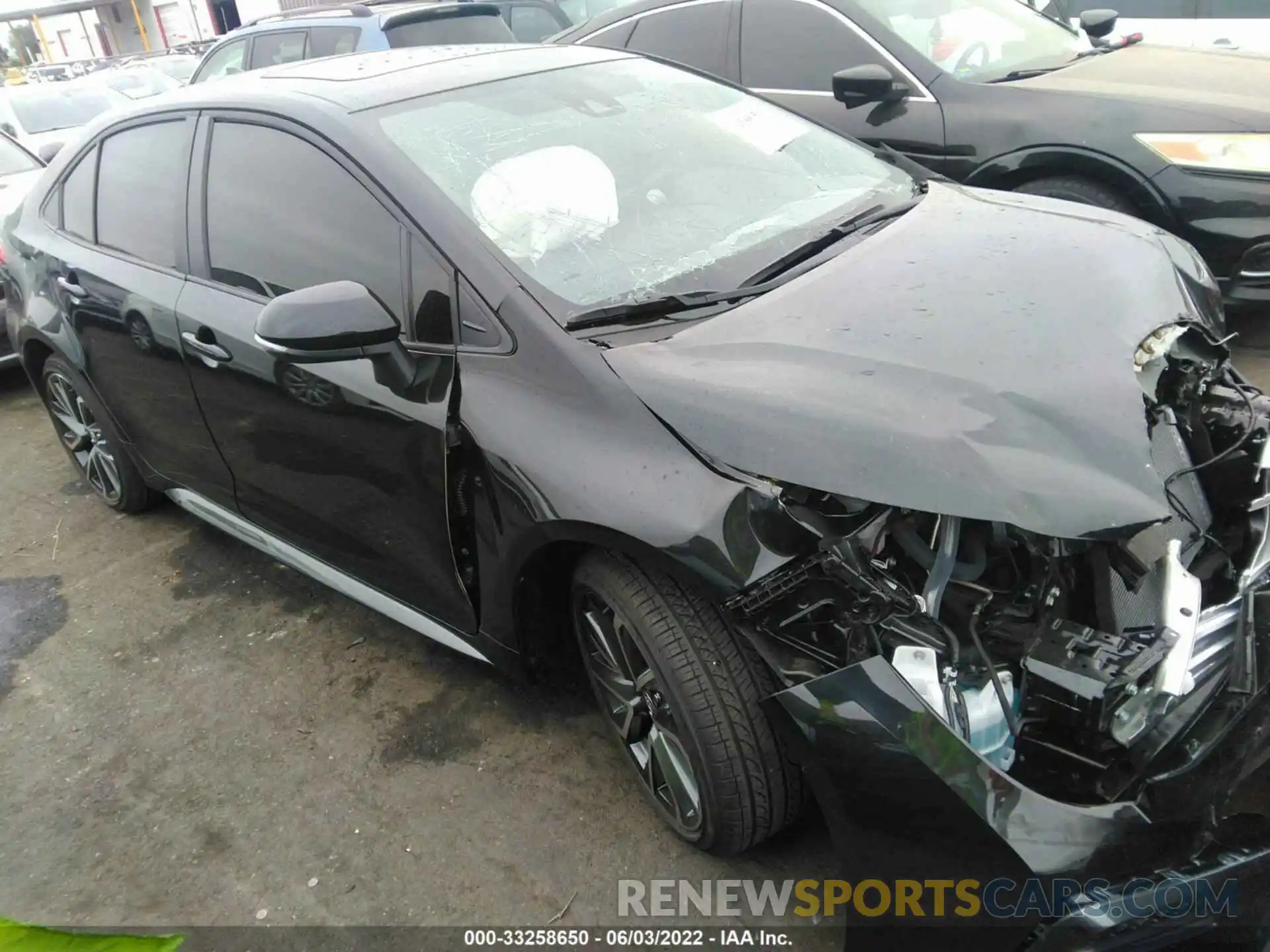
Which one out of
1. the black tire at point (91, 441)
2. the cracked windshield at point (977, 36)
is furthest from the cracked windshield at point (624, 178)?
the black tire at point (91, 441)

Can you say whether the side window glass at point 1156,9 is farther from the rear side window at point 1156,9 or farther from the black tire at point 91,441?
the black tire at point 91,441

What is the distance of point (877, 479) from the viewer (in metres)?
1.66

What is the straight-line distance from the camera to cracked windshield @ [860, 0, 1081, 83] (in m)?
4.48

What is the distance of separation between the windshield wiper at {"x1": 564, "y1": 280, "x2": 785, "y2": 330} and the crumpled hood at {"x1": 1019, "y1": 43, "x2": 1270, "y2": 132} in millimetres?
2611

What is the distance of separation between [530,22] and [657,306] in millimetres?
7497

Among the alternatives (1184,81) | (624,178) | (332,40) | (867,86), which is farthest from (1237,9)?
(624,178)

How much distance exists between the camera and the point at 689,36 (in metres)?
5.11

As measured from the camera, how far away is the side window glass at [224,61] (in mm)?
7918

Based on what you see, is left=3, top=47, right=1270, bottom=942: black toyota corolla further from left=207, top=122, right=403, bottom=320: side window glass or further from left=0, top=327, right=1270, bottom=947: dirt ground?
left=0, top=327, right=1270, bottom=947: dirt ground

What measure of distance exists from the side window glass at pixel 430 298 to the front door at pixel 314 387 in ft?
0.04

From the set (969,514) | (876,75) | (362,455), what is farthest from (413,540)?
(876,75)

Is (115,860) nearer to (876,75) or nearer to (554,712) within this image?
(554,712)

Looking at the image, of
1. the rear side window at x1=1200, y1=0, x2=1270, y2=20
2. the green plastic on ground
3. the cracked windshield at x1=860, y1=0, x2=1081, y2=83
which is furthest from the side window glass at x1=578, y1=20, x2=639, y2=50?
the green plastic on ground

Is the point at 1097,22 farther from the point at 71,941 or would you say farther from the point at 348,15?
the point at 71,941
